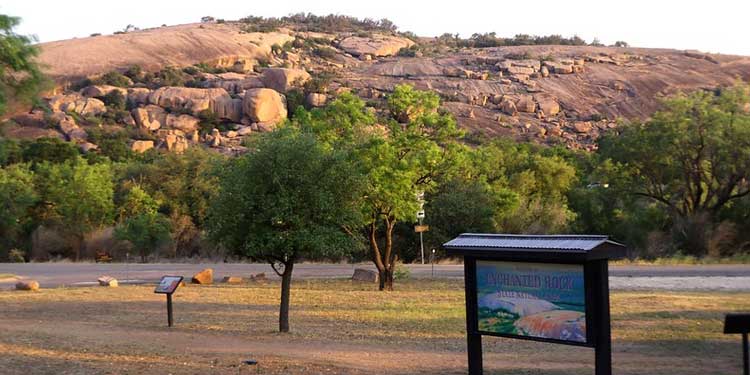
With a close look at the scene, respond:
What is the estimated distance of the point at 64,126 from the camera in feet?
301

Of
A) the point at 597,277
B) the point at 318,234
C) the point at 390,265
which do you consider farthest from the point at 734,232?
the point at 597,277

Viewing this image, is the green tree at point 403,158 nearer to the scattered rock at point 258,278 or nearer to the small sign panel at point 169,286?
the scattered rock at point 258,278

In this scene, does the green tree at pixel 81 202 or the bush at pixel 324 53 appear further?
the bush at pixel 324 53

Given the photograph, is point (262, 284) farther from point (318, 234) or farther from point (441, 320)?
point (318, 234)

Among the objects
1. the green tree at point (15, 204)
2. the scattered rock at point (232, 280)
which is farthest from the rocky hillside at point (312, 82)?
the scattered rock at point (232, 280)

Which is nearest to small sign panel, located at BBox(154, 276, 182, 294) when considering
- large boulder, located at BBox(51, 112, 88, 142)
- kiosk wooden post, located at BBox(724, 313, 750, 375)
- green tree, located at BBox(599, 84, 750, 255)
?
kiosk wooden post, located at BBox(724, 313, 750, 375)

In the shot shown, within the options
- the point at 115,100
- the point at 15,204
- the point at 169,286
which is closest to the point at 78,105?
the point at 115,100

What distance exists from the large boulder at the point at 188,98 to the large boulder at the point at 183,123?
1876mm

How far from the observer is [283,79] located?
108375 mm

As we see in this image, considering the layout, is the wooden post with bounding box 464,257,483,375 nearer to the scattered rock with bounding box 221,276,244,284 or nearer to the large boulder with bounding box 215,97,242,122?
the scattered rock with bounding box 221,276,244,284

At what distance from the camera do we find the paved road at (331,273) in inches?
1172

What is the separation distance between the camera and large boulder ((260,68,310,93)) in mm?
107938

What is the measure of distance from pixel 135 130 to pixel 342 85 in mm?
29607

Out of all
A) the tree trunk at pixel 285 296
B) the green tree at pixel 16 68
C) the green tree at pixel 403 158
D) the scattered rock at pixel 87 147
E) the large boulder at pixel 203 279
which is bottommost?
the large boulder at pixel 203 279
